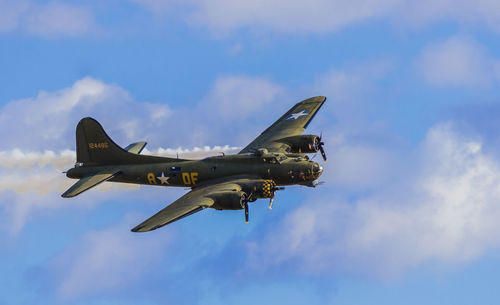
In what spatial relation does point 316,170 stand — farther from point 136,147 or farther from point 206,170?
point 136,147

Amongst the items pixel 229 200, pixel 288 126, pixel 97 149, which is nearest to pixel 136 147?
pixel 97 149

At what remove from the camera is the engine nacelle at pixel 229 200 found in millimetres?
48875

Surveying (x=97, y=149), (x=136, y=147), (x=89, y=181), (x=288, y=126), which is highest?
(x=288, y=126)

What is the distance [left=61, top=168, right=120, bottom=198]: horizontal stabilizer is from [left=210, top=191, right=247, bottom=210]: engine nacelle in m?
10.0

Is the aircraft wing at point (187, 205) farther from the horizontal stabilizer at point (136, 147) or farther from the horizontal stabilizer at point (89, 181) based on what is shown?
the horizontal stabilizer at point (136, 147)

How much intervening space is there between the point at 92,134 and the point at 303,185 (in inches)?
657

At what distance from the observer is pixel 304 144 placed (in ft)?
193

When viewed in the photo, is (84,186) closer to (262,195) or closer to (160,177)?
(160,177)

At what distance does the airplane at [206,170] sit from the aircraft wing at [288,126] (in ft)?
0.28

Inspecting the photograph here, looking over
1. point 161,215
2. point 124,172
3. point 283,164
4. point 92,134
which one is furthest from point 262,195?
point 92,134

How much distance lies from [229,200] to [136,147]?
13.9 m

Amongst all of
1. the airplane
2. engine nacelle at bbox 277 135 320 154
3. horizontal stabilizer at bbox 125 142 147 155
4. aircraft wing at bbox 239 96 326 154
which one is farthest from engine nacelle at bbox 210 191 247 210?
horizontal stabilizer at bbox 125 142 147 155

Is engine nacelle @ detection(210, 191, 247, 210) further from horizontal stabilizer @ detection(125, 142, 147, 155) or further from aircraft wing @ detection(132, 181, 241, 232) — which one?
horizontal stabilizer @ detection(125, 142, 147, 155)

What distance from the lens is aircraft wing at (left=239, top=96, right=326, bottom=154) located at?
59031 mm
